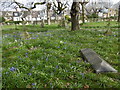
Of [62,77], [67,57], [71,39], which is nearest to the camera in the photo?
[62,77]

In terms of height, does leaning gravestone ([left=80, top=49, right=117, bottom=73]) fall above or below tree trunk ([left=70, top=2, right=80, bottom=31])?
below

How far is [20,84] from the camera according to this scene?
513 cm

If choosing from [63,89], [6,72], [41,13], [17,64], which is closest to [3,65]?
[17,64]

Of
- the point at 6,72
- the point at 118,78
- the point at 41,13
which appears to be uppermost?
the point at 41,13

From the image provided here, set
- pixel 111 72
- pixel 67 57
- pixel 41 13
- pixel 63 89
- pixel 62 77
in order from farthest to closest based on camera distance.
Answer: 1. pixel 41 13
2. pixel 67 57
3. pixel 111 72
4. pixel 62 77
5. pixel 63 89

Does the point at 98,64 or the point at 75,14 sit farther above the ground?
the point at 75,14

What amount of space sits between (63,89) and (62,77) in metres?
0.84

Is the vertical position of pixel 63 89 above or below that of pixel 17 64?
below

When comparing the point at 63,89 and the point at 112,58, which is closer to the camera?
the point at 63,89

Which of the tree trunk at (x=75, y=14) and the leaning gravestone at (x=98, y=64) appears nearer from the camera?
the leaning gravestone at (x=98, y=64)

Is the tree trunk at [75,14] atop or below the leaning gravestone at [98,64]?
atop

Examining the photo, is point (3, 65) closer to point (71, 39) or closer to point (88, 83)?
point (88, 83)

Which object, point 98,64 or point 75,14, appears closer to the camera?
point 98,64

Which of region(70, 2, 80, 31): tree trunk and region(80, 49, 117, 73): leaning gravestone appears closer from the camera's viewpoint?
region(80, 49, 117, 73): leaning gravestone
